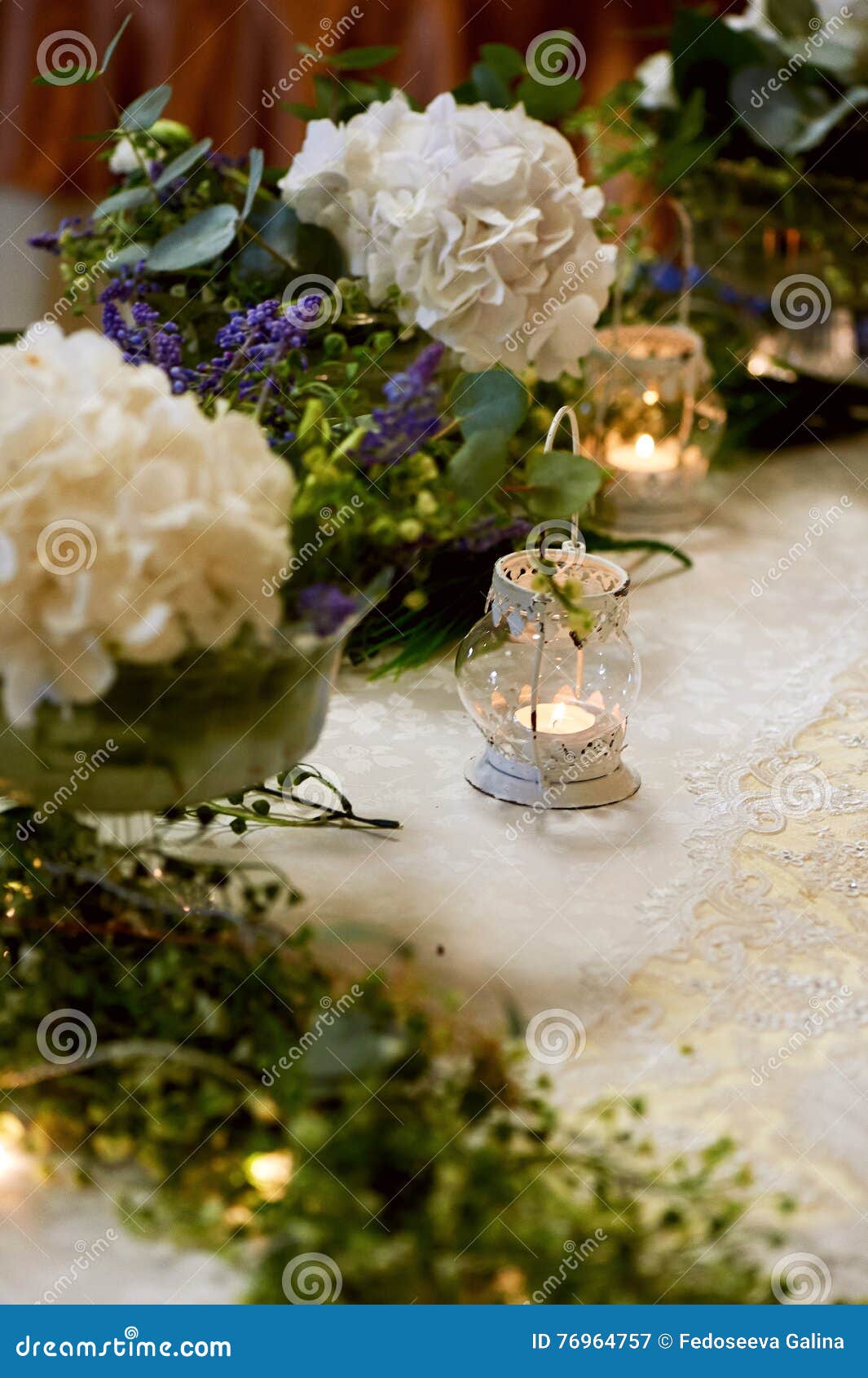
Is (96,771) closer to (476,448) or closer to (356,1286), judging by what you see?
(356,1286)

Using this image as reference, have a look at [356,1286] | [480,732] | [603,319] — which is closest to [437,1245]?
[356,1286]

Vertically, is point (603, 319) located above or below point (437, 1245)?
above

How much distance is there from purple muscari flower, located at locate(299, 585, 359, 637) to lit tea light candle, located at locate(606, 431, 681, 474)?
83cm

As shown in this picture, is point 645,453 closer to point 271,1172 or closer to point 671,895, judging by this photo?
point 671,895

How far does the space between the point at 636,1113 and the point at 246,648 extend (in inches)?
12.7

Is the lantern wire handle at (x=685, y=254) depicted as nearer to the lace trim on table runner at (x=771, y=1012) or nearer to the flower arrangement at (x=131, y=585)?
the lace trim on table runner at (x=771, y=1012)

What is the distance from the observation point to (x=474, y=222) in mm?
1099

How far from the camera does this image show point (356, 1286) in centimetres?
63

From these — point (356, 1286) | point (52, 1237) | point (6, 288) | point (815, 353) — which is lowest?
point (6, 288)

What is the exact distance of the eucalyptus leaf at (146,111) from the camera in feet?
3.82

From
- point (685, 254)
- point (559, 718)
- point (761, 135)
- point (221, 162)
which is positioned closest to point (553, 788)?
point (559, 718)

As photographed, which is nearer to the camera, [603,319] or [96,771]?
[96,771]

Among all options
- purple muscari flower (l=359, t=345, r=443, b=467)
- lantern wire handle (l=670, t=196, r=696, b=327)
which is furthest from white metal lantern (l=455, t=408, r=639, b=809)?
lantern wire handle (l=670, t=196, r=696, b=327)

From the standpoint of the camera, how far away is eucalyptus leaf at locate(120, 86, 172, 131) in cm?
116
